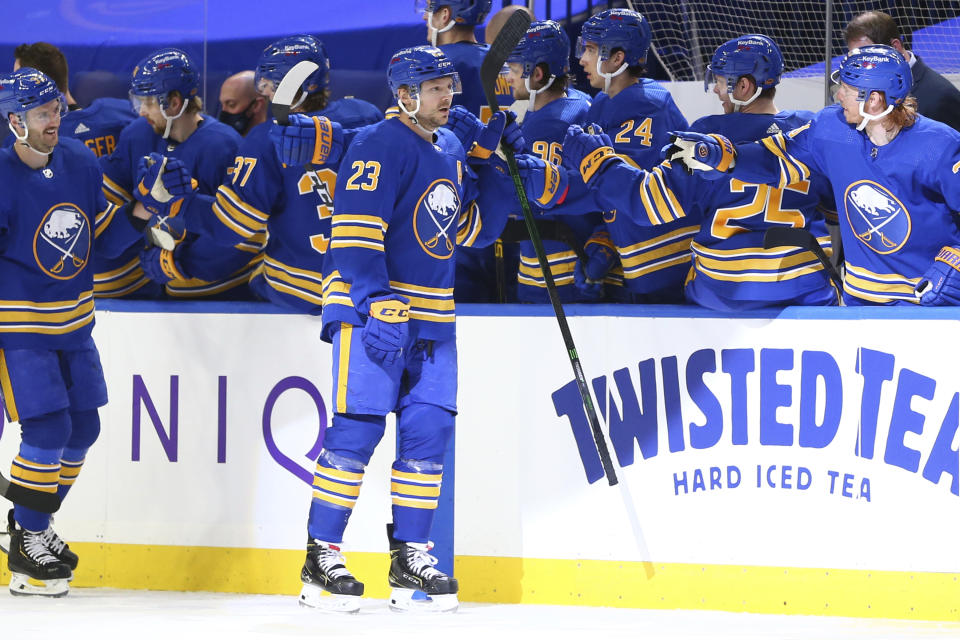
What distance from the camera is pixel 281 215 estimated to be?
452 cm

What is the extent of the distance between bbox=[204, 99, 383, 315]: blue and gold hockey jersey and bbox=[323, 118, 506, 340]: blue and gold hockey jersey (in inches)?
17.9

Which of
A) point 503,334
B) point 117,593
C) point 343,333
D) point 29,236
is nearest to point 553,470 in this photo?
point 503,334

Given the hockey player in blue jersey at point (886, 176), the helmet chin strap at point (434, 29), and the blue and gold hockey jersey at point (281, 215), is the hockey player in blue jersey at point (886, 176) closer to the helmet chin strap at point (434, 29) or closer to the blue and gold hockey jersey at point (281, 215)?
the helmet chin strap at point (434, 29)

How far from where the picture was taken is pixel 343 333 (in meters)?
3.92

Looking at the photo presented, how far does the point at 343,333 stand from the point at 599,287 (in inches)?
40.2

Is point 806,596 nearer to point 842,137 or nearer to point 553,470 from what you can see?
point 553,470

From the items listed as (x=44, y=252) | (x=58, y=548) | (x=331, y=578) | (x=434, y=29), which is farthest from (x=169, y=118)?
(x=331, y=578)

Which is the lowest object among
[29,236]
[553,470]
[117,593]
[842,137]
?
[117,593]

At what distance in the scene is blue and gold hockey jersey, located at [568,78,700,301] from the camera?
446 centimetres

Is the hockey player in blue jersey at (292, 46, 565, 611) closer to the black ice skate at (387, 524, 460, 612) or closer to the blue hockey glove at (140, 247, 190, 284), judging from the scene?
the black ice skate at (387, 524, 460, 612)

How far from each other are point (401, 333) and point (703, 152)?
1.04 meters

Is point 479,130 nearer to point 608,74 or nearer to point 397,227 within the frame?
point 397,227

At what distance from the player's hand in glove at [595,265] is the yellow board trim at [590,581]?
0.91m

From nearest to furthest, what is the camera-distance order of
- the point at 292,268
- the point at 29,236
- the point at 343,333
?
1. the point at 343,333
2. the point at 29,236
3. the point at 292,268
